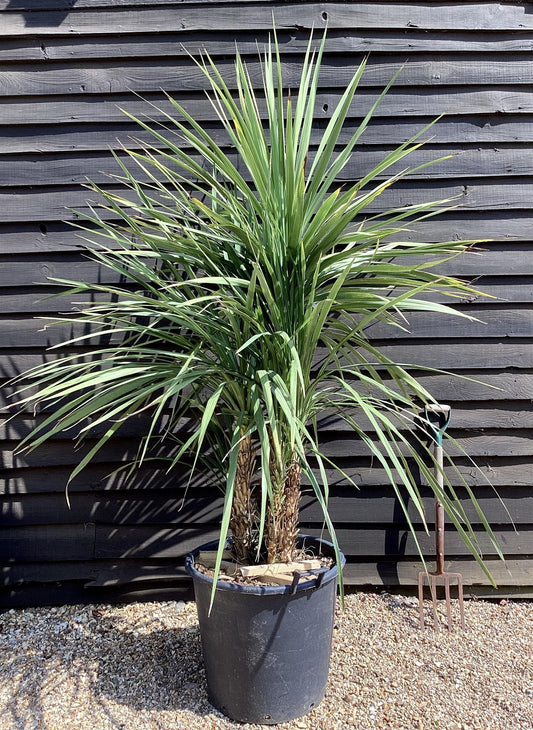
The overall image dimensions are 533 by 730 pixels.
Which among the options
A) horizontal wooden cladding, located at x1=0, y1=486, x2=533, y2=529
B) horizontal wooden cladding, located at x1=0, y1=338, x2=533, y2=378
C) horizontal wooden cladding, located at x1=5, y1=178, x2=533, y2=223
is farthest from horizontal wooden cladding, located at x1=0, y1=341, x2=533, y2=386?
horizontal wooden cladding, located at x1=5, y1=178, x2=533, y2=223

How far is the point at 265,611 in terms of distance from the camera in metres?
1.44

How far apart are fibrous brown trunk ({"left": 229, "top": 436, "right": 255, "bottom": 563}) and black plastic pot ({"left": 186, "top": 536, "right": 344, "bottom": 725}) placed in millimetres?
148

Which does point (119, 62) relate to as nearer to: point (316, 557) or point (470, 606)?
point (316, 557)

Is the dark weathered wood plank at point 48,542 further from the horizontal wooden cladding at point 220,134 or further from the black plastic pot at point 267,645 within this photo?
the horizontal wooden cladding at point 220,134

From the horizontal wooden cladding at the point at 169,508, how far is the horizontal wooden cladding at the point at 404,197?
39.8 inches

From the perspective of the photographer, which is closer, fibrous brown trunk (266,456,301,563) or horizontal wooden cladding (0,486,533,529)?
fibrous brown trunk (266,456,301,563)

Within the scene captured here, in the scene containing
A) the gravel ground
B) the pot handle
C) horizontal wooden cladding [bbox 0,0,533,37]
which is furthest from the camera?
horizontal wooden cladding [bbox 0,0,533,37]

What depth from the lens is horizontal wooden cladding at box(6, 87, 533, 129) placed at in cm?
207

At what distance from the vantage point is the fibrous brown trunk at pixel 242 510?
1.60 metres

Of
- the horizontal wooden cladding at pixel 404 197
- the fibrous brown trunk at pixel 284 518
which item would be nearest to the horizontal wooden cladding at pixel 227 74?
the horizontal wooden cladding at pixel 404 197

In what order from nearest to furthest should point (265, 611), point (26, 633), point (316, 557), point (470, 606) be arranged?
point (265, 611) < point (316, 557) < point (26, 633) < point (470, 606)

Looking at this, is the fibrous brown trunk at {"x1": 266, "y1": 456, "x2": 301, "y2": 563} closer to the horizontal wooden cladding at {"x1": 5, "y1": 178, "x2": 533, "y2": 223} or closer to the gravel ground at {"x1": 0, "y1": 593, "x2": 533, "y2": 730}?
the gravel ground at {"x1": 0, "y1": 593, "x2": 533, "y2": 730}

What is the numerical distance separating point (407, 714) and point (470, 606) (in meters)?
0.69

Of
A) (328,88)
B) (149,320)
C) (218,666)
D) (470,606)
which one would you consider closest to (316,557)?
(218,666)
